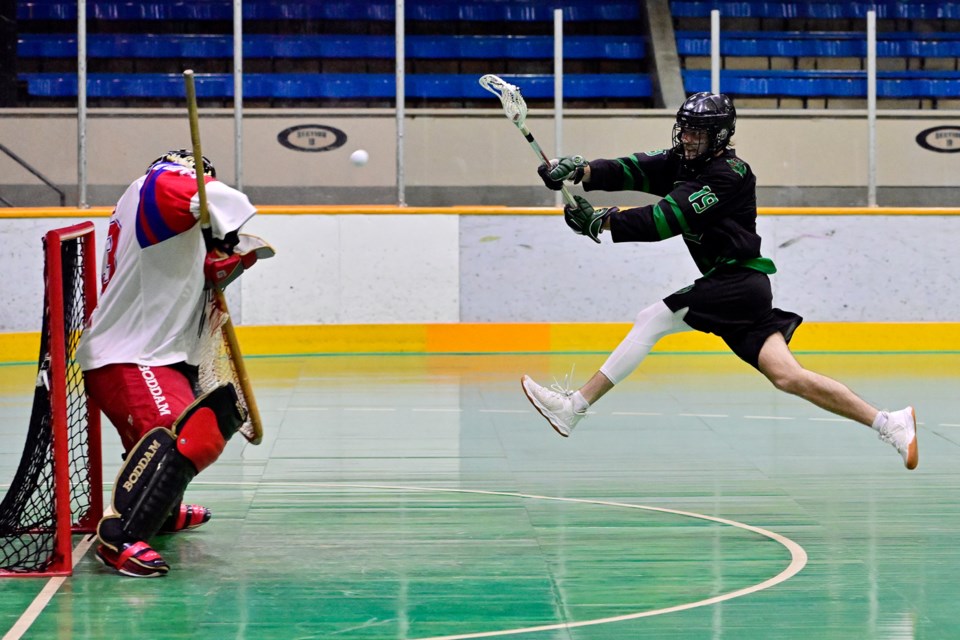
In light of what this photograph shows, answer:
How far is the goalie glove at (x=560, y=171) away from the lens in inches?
219

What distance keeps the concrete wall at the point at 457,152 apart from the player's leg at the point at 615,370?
248 inches

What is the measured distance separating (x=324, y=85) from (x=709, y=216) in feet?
31.9

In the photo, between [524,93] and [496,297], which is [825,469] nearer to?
[496,297]

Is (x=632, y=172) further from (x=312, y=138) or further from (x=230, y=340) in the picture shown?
(x=312, y=138)

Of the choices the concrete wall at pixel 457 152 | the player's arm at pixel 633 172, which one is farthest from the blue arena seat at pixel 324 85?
the player's arm at pixel 633 172

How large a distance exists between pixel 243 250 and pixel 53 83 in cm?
1031

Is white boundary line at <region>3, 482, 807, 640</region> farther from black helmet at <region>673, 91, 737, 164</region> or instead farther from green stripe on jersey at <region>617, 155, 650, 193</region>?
black helmet at <region>673, 91, 737, 164</region>

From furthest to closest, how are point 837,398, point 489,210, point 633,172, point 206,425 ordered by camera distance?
point 489,210 < point 633,172 < point 837,398 < point 206,425

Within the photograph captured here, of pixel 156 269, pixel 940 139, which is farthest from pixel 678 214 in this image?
pixel 940 139

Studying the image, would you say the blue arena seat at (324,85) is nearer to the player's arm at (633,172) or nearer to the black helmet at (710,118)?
the player's arm at (633,172)

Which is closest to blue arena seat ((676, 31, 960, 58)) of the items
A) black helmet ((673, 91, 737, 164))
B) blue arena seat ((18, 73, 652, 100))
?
blue arena seat ((18, 73, 652, 100))

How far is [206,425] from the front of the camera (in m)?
4.59

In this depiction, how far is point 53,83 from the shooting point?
1417 cm

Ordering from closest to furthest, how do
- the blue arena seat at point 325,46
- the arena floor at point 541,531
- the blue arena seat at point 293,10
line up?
the arena floor at point 541,531 → the blue arena seat at point 325,46 → the blue arena seat at point 293,10
